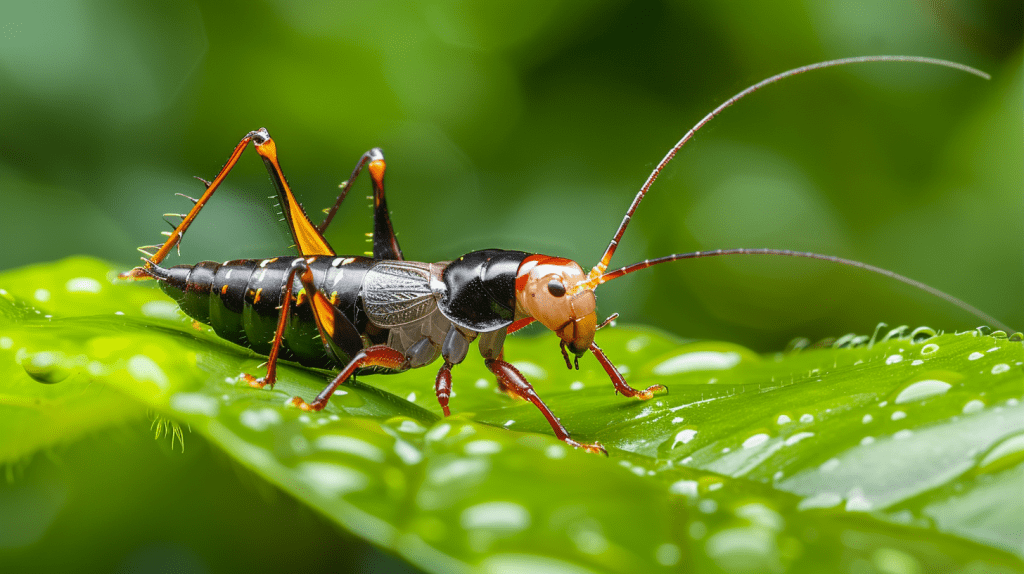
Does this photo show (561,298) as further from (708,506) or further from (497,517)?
(497,517)

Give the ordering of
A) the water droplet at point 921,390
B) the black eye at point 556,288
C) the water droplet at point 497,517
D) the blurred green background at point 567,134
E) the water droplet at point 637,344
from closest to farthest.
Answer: the water droplet at point 497,517 → the water droplet at point 921,390 → the black eye at point 556,288 → the water droplet at point 637,344 → the blurred green background at point 567,134

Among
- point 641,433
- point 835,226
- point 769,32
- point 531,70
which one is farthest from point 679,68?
point 641,433

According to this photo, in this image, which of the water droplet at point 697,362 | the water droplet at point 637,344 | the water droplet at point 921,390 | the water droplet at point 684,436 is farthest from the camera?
the water droplet at point 637,344

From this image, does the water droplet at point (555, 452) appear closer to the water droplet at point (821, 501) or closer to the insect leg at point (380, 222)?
the water droplet at point (821, 501)

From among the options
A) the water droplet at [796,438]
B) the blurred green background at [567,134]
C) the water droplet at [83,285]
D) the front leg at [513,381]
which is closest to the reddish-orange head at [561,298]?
the front leg at [513,381]

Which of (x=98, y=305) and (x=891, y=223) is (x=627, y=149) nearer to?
(x=891, y=223)

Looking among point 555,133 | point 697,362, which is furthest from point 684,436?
point 555,133

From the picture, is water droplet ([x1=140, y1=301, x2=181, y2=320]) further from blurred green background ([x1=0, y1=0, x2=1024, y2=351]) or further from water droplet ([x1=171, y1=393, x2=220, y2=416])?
water droplet ([x1=171, y1=393, x2=220, y2=416])
